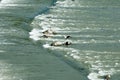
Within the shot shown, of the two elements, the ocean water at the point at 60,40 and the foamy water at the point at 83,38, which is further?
the foamy water at the point at 83,38

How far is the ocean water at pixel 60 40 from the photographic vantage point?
82.9ft

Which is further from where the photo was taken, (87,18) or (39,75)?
(87,18)

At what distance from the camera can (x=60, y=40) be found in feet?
113

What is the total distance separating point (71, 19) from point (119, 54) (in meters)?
16.7

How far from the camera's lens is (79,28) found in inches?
1576

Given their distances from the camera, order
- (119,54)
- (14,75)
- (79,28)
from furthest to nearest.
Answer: (79,28), (119,54), (14,75)

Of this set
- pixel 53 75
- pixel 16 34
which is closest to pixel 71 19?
pixel 16 34

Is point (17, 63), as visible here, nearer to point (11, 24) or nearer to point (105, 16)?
point (11, 24)

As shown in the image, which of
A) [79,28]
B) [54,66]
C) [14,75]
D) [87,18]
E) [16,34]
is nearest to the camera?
[14,75]

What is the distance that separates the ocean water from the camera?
25281 millimetres

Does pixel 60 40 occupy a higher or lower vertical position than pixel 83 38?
lower

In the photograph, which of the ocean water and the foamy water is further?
the foamy water

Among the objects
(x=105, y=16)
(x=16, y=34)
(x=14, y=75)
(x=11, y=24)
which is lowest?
(x=14, y=75)

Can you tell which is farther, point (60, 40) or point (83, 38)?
point (83, 38)
